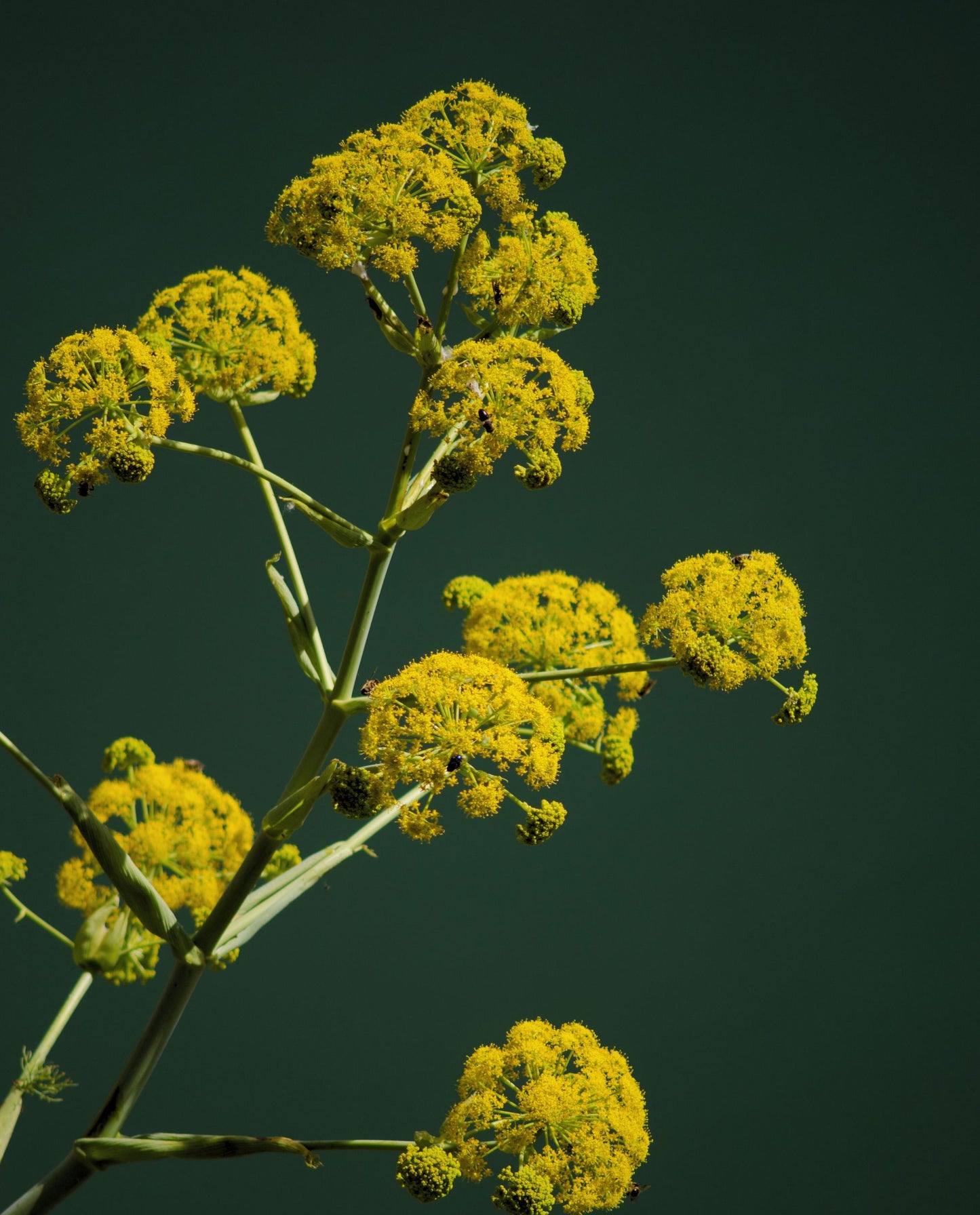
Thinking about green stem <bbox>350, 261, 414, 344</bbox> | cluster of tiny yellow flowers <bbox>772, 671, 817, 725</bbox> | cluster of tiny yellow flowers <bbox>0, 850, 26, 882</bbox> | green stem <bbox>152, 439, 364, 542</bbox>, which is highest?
green stem <bbox>350, 261, 414, 344</bbox>

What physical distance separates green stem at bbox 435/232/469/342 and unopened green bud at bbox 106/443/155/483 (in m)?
0.52

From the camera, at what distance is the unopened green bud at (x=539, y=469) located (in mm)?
2104

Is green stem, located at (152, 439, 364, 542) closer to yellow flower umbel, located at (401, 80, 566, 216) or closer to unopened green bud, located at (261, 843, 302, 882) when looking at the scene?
yellow flower umbel, located at (401, 80, 566, 216)

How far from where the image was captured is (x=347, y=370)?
5148 mm

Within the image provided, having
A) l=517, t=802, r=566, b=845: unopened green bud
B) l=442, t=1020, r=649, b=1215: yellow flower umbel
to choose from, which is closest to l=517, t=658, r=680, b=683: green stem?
l=517, t=802, r=566, b=845: unopened green bud

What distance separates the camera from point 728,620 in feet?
7.35

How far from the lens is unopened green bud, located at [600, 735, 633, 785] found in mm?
2725

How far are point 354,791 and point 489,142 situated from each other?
110cm

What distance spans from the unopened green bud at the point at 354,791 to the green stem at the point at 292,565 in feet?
0.97

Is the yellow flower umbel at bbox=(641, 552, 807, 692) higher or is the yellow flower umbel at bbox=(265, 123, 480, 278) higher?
the yellow flower umbel at bbox=(265, 123, 480, 278)

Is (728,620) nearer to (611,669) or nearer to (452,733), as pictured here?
(611,669)

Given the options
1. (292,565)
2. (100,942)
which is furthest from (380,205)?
(100,942)

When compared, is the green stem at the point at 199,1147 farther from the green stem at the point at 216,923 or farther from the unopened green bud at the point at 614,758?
the unopened green bud at the point at 614,758

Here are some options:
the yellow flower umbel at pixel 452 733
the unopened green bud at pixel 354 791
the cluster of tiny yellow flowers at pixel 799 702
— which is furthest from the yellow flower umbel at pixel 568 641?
the unopened green bud at pixel 354 791
